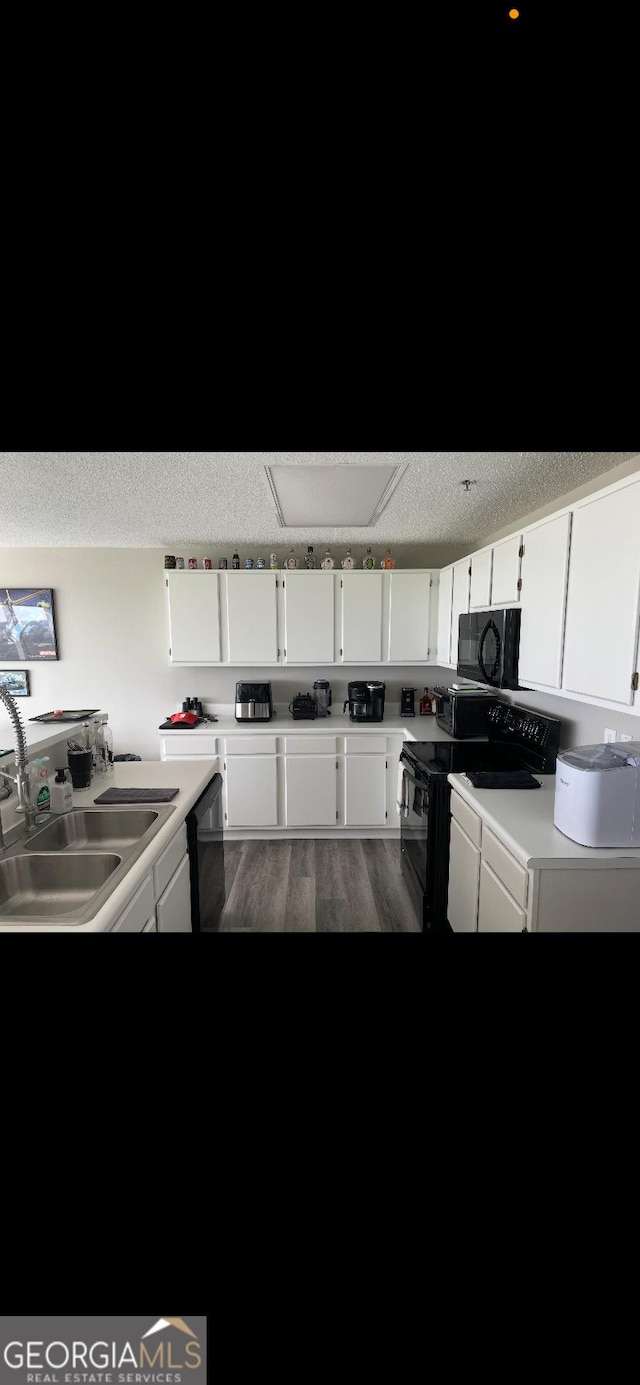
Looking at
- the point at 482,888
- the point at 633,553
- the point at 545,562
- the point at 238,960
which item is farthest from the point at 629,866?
the point at 238,960

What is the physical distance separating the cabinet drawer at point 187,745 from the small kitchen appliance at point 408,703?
1.45m

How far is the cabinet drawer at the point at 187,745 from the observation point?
347cm

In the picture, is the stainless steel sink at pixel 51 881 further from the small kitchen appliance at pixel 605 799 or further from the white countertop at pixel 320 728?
the white countertop at pixel 320 728

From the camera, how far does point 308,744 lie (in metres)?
3.50

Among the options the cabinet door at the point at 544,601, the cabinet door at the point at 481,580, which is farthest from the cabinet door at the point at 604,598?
the cabinet door at the point at 481,580

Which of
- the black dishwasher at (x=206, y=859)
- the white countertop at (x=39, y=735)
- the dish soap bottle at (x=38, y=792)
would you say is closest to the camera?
the dish soap bottle at (x=38, y=792)

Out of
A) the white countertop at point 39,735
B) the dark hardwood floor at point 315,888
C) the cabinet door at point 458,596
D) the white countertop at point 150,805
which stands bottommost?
the dark hardwood floor at point 315,888

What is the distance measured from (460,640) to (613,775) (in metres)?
1.65

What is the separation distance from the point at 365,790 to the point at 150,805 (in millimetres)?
1870

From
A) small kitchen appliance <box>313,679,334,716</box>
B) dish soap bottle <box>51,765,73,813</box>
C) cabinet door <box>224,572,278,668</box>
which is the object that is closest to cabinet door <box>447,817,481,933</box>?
dish soap bottle <box>51,765,73,813</box>

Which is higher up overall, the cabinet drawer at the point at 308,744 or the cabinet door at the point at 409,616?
the cabinet door at the point at 409,616

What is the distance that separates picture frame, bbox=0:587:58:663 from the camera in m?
3.94

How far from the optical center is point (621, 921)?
1.51 meters

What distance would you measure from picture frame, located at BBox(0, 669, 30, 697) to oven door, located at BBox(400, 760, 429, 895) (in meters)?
3.07
